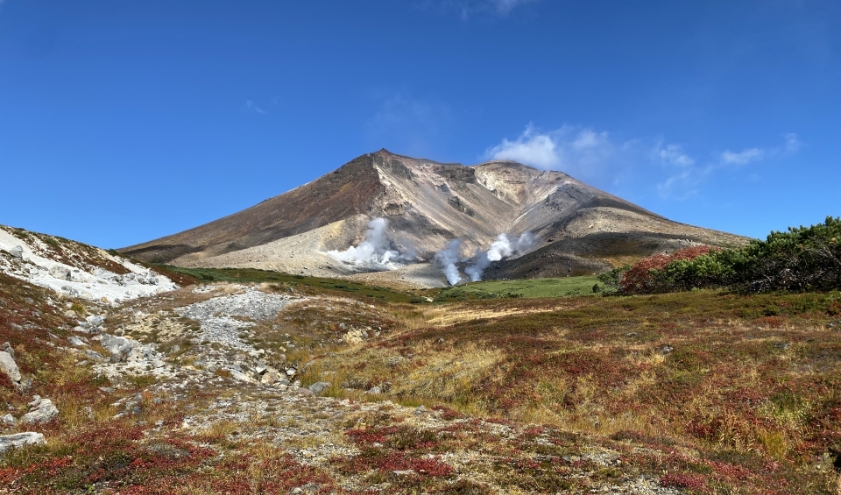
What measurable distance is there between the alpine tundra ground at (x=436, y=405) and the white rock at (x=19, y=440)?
1.08 feet

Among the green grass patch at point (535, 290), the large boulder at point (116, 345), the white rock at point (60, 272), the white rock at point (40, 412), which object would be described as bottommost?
the white rock at point (40, 412)

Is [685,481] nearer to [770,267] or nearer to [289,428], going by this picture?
[289,428]

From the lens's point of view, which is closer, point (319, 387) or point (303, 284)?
point (319, 387)

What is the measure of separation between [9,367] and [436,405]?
687 inches

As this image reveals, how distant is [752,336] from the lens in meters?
22.8

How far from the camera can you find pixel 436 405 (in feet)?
64.7

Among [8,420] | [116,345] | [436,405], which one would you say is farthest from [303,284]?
[8,420]

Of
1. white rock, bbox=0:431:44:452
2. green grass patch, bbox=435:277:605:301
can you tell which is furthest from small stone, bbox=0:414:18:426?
green grass patch, bbox=435:277:605:301

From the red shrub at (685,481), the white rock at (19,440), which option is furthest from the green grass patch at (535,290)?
the white rock at (19,440)

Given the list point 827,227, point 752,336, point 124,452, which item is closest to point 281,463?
point 124,452

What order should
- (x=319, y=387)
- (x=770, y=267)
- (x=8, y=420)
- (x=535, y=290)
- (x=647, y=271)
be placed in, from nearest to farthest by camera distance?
(x=8, y=420)
(x=319, y=387)
(x=770, y=267)
(x=647, y=271)
(x=535, y=290)

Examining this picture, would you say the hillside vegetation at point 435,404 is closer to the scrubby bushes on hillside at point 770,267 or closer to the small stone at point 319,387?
the small stone at point 319,387

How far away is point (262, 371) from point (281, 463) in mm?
18930

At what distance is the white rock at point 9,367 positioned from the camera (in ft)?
54.9
